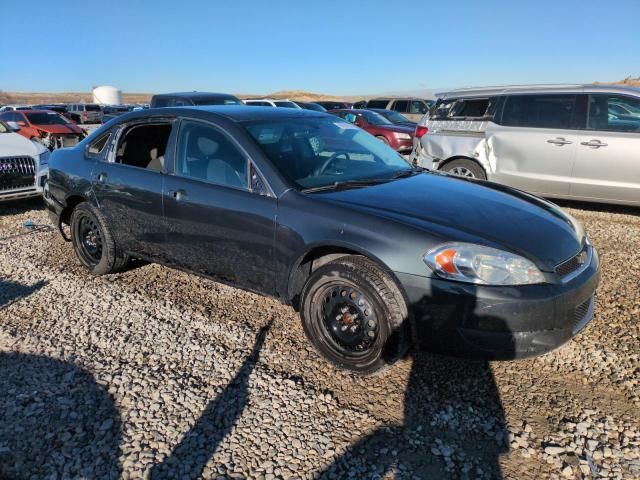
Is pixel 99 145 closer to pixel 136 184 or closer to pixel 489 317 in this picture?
pixel 136 184

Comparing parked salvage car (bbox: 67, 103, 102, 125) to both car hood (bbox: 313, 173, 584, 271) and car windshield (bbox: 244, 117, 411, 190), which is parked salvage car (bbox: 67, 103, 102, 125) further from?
car hood (bbox: 313, 173, 584, 271)

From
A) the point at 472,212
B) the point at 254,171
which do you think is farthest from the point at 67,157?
the point at 472,212

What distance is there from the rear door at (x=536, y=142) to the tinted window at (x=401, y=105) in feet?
43.2

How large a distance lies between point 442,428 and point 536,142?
5457mm

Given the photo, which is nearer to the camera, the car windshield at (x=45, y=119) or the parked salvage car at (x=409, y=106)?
the car windshield at (x=45, y=119)

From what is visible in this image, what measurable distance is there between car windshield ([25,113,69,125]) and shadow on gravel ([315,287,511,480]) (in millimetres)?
19721

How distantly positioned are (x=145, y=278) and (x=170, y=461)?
104 inches

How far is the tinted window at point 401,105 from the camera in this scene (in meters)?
20.0

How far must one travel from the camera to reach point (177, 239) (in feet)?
12.9

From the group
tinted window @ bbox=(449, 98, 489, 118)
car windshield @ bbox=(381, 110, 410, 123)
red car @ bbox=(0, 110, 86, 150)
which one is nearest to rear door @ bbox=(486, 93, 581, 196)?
tinted window @ bbox=(449, 98, 489, 118)

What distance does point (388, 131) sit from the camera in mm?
14422

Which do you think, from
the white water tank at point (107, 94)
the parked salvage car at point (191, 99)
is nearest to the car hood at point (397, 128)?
the parked salvage car at point (191, 99)

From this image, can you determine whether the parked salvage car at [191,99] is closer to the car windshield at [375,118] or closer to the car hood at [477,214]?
the car windshield at [375,118]

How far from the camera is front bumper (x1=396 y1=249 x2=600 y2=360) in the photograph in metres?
2.64
